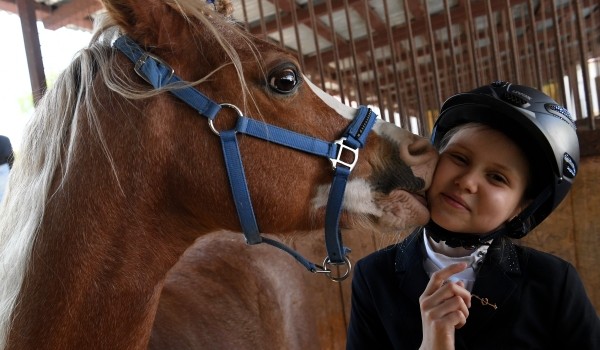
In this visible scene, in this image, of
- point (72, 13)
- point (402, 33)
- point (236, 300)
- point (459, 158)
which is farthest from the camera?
point (402, 33)

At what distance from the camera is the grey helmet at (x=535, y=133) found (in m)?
1.11

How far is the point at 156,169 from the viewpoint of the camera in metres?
1.11

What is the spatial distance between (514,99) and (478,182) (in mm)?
276

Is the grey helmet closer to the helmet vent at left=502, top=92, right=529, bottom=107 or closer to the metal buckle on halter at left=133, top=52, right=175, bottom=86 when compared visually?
the helmet vent at left=502, top=92, right=529, bottom=107

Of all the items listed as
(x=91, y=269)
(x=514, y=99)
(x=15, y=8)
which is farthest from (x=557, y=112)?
(x=15, y=8)

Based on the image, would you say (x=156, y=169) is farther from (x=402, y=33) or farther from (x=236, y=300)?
(x=402, y=33)

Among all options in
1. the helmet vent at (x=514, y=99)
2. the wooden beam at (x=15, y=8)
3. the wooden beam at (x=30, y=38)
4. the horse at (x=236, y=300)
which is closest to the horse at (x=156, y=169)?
the helmet vent at (x=514, y=99)

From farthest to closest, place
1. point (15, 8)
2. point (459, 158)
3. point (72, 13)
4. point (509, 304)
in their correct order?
point (15, 8) < point (72, 13) < point (459, 158) < point (509, 304)

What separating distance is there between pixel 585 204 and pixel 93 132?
2.00 m

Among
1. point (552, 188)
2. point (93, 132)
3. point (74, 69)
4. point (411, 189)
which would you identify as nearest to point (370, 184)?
point (411, 189)

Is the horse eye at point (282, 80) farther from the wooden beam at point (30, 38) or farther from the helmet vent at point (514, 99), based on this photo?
the wooden beam at point (30, 38)

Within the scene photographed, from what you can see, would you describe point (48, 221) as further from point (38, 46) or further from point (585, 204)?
point (38, 46)

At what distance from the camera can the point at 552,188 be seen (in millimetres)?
1134

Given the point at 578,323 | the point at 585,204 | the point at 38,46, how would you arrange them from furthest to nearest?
1. the point at 38,46
2. the point at 585,204
3. the point at 578,323
